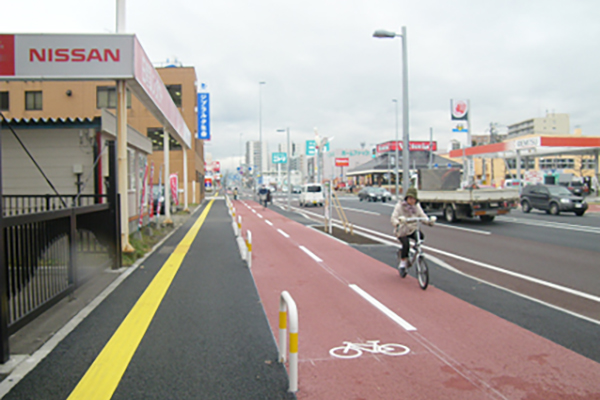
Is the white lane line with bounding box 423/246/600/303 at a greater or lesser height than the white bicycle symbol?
lesser

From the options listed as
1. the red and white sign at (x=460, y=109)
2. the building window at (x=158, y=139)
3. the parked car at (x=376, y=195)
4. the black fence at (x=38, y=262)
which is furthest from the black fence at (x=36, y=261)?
the parked car at (x=376, y=195)

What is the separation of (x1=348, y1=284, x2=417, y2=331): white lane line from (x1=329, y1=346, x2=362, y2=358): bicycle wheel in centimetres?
105

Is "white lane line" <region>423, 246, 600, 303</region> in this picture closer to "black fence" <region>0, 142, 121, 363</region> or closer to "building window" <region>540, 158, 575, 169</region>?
"black fence" <region>0, 142, 121, 363</region>

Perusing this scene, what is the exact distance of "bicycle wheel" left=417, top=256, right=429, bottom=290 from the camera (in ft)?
24.8

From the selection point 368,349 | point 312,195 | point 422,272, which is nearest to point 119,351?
point 368,349

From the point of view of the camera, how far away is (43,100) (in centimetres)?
3700

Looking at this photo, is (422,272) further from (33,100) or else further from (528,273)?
(33,100)

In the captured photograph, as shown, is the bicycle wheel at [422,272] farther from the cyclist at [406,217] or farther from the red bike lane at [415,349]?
the cyclist at [406,217]

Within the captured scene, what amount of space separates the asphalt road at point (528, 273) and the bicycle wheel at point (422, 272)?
0.47m

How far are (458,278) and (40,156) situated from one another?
446 inches

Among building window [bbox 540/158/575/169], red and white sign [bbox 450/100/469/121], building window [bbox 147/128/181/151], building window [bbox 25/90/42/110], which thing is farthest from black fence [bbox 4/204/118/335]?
building window [bbox 540/158/575/169]

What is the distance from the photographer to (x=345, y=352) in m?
4.76

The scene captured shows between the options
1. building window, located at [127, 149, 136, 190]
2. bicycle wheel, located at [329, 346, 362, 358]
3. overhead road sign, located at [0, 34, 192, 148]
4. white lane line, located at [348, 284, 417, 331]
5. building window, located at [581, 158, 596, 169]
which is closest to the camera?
bicycle wheel, located at [329, 346, 362, 358]

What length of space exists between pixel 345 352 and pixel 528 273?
6505mm
